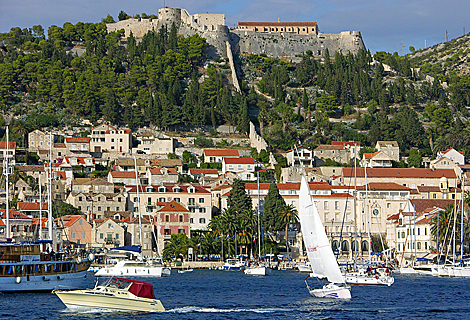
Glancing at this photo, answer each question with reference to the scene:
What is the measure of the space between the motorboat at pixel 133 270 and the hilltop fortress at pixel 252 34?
94.6m

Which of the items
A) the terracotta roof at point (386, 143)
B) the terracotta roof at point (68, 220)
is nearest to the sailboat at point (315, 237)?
the terracotta roof at point (68, 220)

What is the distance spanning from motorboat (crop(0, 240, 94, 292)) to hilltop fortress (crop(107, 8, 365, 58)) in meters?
111

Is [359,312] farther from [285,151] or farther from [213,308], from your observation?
[285,151]

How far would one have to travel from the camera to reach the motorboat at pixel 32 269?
1951 inches

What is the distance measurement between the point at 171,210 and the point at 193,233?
14.8 ft

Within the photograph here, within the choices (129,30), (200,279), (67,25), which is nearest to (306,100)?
(129,30)

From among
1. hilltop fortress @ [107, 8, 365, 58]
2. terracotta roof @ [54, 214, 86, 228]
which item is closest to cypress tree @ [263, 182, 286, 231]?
terracotta roof @ [54, 214, 86, 228]

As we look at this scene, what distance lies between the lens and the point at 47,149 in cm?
11581

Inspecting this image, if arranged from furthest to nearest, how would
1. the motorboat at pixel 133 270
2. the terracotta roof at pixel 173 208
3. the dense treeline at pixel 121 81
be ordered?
the dense treeline at pixel 121 81 → the terracotta roof at pixel 173 208 → the motorboat at pixel 133 270

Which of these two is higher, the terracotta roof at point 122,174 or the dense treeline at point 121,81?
the dense treeline at point 121,81

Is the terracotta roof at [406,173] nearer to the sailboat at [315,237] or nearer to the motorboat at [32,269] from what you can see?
the motorboat at [32,269]

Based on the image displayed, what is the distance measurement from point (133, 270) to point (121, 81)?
248 feet

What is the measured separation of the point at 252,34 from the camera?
6609 inches

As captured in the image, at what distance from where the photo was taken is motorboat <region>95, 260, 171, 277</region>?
6831 cm
